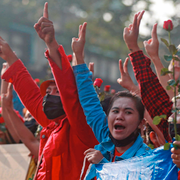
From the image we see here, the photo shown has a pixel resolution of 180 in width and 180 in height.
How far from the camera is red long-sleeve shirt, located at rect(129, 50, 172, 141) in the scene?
218 cm

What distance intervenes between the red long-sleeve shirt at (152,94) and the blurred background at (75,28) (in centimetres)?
1788

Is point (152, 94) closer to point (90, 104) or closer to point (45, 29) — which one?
point (90, 104)

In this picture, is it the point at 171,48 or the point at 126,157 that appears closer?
the point at 171,48

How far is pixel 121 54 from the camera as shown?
21453mm

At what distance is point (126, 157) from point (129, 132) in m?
0.16

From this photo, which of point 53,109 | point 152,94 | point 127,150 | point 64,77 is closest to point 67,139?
point 53,109

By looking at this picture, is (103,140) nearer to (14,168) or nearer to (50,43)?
(50,43)

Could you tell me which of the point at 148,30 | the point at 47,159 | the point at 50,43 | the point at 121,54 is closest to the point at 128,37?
the point at 50,43

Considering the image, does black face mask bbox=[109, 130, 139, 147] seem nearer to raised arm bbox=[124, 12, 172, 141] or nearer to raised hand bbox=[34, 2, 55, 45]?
raised arm bbox=[124, 12, 172, 141]

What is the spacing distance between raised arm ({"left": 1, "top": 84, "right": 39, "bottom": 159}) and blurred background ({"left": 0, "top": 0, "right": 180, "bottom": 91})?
16363mm

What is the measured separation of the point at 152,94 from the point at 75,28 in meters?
19.9

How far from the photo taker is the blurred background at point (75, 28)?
2078 centimetres

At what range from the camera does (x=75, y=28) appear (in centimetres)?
2166

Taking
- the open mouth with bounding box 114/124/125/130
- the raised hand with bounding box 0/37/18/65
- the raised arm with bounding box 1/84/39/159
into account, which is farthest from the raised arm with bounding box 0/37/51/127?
the open mouth with bounding box 114/124/125/130
